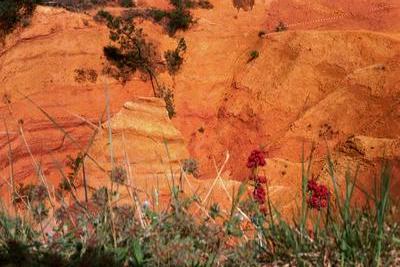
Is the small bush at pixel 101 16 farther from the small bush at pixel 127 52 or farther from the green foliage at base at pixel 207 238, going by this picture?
the green foliage at base at pixel 207 238

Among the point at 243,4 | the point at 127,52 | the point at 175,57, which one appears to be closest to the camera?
the point at 127,52

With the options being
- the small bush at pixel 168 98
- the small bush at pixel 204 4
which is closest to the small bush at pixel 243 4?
the small bush at pixel 204 4

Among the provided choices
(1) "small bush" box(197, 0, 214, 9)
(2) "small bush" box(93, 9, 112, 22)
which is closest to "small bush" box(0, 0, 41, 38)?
(2) "small bush" box(93, 9, 112, 22)

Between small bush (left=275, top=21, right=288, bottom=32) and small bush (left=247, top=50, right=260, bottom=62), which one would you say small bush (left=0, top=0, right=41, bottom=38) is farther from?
small bush (left=275, top=21, right=288, bottom=32)

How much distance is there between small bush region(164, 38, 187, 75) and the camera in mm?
30641

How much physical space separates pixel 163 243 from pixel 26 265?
1.86ft

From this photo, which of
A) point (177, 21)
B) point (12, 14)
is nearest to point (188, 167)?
point (12, 14)

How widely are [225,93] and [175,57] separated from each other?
9.04 ft

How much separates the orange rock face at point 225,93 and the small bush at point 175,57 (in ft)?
1.05

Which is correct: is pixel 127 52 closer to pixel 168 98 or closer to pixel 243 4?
pixel 168 98

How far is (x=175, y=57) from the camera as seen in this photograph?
3081 cm

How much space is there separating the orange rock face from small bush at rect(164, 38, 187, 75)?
32 centimetres

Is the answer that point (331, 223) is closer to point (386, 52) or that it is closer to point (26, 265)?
point (26, 265)

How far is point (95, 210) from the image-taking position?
3537 millimetres
